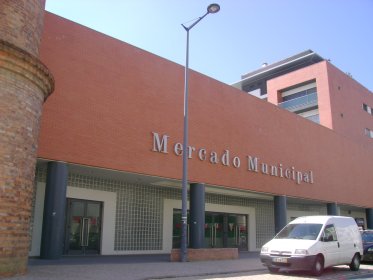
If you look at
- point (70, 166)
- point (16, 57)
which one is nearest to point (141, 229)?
point (70, 166)

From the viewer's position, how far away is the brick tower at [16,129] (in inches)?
373

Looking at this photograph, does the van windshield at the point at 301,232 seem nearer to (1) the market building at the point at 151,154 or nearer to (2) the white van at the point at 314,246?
(2) the white van at the point at 314,246

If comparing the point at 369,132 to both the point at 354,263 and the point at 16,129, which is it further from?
the point at 16,129

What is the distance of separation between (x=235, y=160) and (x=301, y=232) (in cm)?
873

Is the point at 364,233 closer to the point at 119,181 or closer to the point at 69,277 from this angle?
the point at 119,181

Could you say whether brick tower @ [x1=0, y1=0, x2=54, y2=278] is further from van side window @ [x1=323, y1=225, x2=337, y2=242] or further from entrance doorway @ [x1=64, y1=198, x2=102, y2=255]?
van side window @ [x1=323, y1=225, x2=337, y2=242]

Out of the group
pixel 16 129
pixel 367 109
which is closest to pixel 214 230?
pixel 16 129

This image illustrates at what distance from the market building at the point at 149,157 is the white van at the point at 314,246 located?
6.69 meters

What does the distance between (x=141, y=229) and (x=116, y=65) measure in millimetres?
8922

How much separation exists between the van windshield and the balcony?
31740mm

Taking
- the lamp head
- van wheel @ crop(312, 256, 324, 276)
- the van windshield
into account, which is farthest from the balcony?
van wheel @ crop(312, 256, 324, 276)

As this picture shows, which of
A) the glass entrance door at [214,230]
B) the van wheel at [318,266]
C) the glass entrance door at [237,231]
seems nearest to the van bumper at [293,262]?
the van wheel at [318,266]

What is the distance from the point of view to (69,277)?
10.3m

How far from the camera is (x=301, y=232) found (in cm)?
1423
